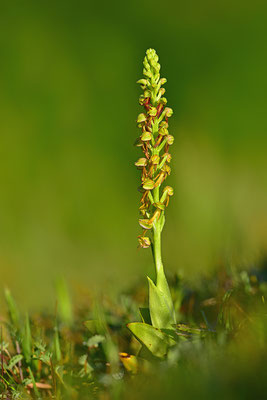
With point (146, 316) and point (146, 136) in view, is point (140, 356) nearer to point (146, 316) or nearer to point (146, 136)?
point (146, 316)

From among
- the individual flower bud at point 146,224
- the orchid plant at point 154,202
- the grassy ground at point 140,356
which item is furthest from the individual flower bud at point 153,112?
the grassy ground at point 140,356

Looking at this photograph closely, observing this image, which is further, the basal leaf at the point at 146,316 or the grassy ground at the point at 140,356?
the basal leaf at the point at 146,316

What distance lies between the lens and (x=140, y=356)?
729 millimetres

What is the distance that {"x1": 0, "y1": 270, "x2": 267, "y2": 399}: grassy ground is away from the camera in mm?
495

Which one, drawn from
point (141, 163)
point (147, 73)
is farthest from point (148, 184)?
point (147, 73)

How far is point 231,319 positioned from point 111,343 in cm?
22

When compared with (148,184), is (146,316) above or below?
below

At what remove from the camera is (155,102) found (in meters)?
0.76

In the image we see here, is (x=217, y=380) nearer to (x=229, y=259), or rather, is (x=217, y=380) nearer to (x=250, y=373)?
(x=250, y=373)

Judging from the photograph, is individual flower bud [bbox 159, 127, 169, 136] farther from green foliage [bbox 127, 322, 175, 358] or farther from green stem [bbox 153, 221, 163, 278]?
green foliage [bbox 127, 322, 175, 358]

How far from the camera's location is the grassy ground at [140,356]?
495mm

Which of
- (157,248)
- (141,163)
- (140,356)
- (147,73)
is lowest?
(140,356)

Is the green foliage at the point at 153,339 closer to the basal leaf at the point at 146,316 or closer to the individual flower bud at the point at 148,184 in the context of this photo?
the basal leaf at the point at 146,316

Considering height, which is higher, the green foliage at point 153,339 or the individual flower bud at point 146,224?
the individual flower bud at point 146,224
